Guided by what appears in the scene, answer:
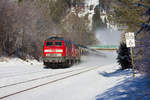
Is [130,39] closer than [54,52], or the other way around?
[130,39]

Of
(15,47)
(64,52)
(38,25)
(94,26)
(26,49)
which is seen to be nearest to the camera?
(64,52)

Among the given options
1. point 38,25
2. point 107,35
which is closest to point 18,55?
point 38,25

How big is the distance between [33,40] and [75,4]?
133 meters

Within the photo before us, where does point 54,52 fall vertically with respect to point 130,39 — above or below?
below

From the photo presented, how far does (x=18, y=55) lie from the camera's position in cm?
Result: 3077

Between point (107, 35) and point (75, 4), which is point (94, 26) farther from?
point (75, 4)

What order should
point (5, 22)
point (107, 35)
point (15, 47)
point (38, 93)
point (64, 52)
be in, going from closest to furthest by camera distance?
point (38, 93)
point (64, 52)
point (5, 22)
point (15, 47)
point (107, 35)

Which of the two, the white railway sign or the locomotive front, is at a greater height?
the white railway sign

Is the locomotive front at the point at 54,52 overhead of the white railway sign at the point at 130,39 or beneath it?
beneath

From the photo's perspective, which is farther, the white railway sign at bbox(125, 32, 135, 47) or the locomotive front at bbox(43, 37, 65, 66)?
the locomotive front at bbox(43, 37, 65, 66)

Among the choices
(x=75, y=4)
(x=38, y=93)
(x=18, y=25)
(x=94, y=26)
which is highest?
(x=75, y=4)

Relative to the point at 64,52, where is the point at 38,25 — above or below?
above

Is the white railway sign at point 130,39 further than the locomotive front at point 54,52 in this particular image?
No

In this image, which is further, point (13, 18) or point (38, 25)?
point (38, 25)
